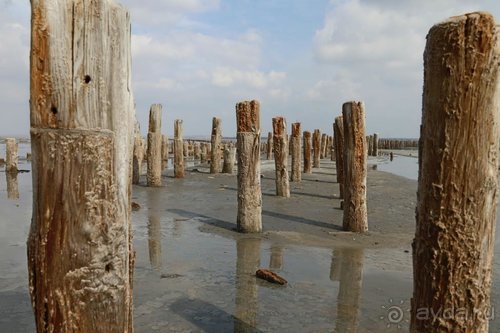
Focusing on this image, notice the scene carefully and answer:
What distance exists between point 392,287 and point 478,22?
12.2 feet

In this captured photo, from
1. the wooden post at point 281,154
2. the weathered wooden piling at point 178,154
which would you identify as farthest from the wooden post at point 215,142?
the wooden post at point 281,154

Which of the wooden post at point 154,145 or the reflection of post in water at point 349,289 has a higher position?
the wooden post at point 154,145

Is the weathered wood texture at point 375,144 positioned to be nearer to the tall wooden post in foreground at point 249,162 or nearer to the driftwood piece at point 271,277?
the tall wooden post in foreground at point 249,162

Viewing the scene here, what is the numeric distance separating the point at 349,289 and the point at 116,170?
12.1 ft

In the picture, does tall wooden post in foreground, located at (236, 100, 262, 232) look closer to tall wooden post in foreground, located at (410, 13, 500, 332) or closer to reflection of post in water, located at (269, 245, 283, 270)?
reflection of post in water, located at (269, 245, 283, 270)

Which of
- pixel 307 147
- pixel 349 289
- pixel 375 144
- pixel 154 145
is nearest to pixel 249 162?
pixel 349 289

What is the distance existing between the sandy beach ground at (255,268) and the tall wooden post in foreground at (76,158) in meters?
1.61

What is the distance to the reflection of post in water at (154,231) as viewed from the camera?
6.42 meters

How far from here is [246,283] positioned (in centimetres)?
533

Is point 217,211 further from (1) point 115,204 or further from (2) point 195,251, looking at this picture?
(1) point 115,204

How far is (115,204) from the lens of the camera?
2645 millimetres

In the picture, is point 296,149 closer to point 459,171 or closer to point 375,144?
point 459,171

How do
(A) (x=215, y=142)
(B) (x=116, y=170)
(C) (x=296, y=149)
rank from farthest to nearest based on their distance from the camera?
(A) (x=215, y=142)
(C) (x=296, y=149)
(B) (x=116, y=170)

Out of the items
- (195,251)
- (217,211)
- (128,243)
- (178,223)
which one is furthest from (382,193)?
(128,243)
